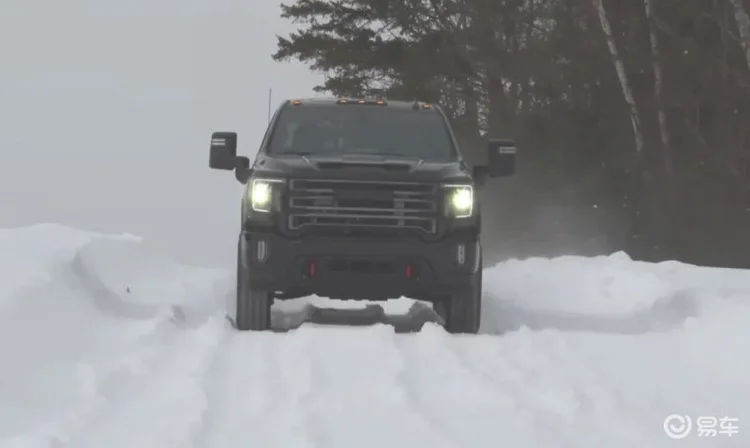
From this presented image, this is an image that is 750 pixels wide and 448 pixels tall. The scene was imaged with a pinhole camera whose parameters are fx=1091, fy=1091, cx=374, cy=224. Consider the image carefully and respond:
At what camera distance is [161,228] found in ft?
118

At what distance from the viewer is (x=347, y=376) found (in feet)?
19.4

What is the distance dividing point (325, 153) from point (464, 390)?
3.33m

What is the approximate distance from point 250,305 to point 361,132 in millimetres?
1806

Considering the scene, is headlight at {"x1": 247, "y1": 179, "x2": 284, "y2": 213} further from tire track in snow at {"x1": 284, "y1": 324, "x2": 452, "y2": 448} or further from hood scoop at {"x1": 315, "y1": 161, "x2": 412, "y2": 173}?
tire track in snow at {"x1": 284, "y1": 324, "x2": 452, "y2": 448}

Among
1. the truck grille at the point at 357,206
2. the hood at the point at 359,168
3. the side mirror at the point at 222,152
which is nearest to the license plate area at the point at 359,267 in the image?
the truck grille at the point at 357,206

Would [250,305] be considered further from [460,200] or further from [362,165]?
[460,200]

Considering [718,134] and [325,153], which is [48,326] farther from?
[718,134]

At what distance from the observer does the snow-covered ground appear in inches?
184

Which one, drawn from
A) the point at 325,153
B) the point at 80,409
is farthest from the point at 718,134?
the point at 80,409

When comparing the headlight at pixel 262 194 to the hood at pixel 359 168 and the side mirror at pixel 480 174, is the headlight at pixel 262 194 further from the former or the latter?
the side mirror at pixel 480 174

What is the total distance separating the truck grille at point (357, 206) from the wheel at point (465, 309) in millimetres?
651

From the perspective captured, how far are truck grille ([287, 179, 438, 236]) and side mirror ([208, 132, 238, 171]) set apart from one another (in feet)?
3.60

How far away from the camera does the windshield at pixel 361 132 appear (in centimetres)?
872

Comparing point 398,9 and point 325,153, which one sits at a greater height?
point 398,9
